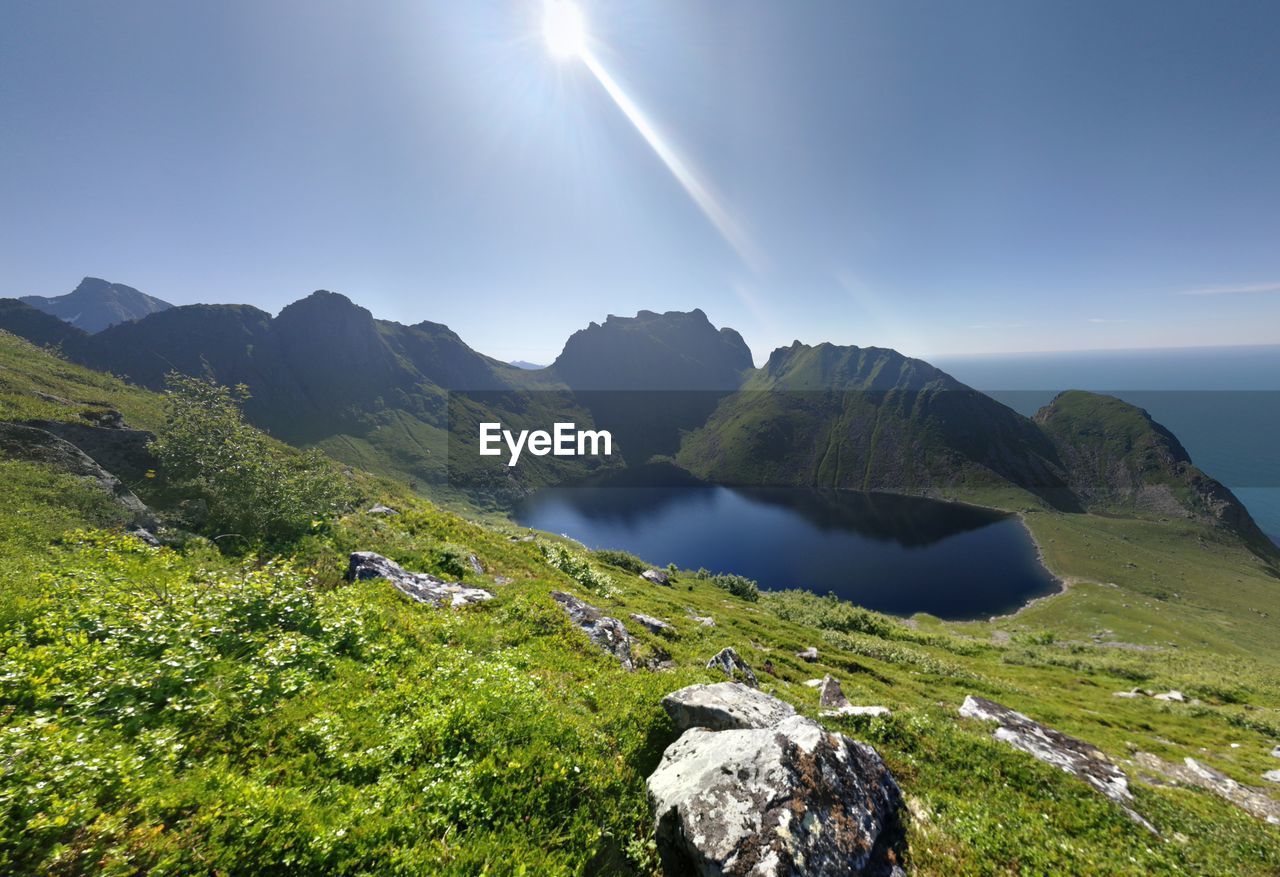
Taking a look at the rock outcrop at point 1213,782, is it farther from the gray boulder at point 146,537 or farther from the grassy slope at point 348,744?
the gray boulder at point 146,537

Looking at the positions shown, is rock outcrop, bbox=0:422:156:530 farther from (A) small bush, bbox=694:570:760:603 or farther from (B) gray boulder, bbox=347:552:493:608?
(A) small bush, bbox=694:570:760:603

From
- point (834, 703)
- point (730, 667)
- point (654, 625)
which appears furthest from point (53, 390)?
point (834, 703)

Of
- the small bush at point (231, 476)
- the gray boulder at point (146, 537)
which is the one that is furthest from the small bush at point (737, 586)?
the gray boulder at point (146, 537)

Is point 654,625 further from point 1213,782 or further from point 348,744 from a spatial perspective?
point 1213,782

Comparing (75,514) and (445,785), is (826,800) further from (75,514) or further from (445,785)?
(75,514)

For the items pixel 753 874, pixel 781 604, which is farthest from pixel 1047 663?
pixel 753 874

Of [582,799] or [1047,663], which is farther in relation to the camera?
[1047,663]
